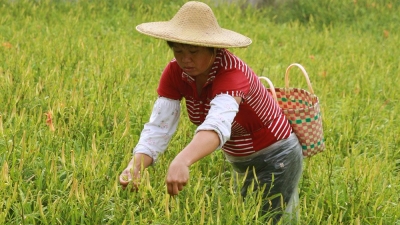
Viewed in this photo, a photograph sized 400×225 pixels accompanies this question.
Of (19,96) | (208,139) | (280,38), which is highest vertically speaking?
(208,139)

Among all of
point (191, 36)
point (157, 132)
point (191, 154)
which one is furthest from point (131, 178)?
point (191, 36)

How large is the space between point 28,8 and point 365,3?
184 inches

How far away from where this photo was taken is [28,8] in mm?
6676

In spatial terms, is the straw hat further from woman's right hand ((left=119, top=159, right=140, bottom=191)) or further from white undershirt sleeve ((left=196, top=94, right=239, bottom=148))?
woman's right hand ((left=119, top=159, right=140, bottom=191))

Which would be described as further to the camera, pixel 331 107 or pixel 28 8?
pixel 28 8

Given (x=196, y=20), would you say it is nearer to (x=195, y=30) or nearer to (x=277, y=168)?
(x=195, y=30)

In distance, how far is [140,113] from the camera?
3.72 meters

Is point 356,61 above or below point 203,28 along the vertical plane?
below

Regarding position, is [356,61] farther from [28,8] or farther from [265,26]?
[28,8]

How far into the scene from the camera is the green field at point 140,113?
95.5 inches

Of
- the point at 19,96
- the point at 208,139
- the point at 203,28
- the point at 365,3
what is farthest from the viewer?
the point at 365,3

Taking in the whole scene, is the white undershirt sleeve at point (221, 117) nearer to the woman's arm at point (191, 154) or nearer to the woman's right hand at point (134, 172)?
the woman's arm at point (191, 154)

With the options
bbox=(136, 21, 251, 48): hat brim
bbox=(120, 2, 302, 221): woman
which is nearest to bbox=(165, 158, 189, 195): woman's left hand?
bbox=(120, 2, 302, 221): woman

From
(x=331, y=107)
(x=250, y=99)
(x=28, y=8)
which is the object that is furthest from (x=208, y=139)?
(x=28, y=8)
